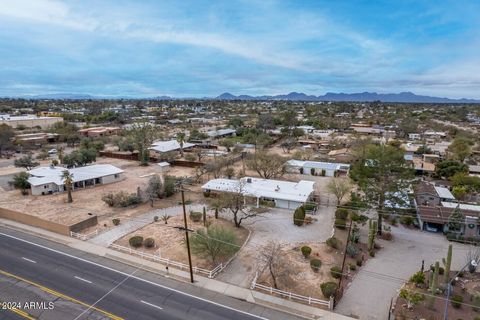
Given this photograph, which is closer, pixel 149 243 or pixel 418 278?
pixel 418 278

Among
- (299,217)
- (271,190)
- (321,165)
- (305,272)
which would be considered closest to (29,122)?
(321,165)

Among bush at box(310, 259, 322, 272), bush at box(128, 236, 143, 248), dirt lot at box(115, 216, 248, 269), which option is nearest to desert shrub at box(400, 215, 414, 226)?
bush at box(310, 259, 322, 272)

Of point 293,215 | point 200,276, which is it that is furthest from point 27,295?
point 293,215

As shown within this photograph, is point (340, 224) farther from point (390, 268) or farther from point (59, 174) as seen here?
point (59, 174)

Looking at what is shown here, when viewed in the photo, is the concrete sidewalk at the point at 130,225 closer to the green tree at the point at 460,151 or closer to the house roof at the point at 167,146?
the house roof at the point at 167,146

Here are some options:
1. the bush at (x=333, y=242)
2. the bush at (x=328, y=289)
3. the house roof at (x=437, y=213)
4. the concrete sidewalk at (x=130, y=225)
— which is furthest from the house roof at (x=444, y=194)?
the concrete sidewalk at (x=130, y=225)

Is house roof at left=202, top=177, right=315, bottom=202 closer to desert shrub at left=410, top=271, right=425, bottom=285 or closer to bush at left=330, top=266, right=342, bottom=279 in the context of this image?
bush at left=330, top=266, right=342, bottom=279

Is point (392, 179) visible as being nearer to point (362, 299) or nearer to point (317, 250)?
point (317, 250)
